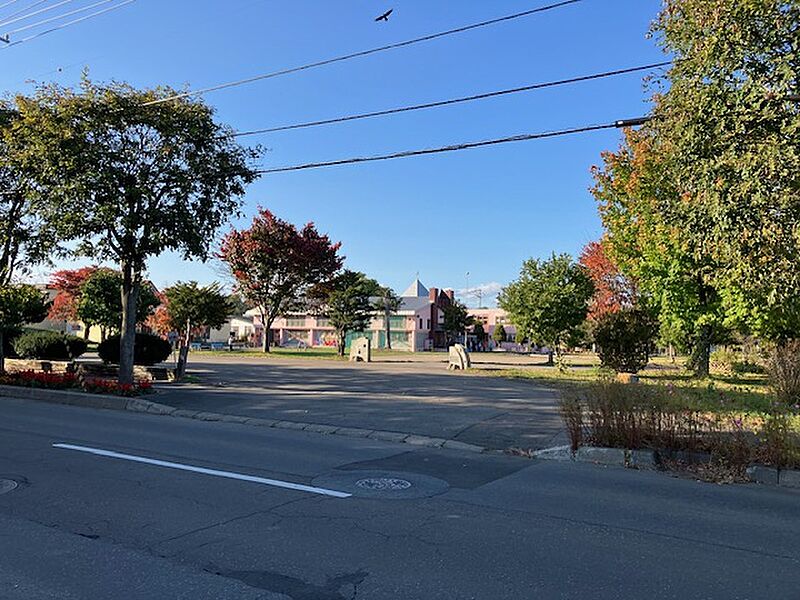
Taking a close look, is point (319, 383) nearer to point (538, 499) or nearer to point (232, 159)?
point (232, 159)

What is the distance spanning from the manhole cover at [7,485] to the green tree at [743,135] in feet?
30.8

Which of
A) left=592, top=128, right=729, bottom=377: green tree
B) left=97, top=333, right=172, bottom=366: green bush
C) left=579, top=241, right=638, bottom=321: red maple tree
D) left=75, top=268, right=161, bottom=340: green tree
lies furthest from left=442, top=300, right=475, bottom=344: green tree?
left=97, top=333, right=172, bottom=366: green bush

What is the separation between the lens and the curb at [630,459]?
7.57 m

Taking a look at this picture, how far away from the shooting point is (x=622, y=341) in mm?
24500

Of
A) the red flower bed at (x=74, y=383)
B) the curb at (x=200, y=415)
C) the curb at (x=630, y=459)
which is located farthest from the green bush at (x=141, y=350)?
the curb at (x=630, y=459)

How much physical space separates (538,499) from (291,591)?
334 centimetres

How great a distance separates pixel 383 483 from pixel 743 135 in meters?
6.91

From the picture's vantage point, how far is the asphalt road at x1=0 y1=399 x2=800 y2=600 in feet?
13.7

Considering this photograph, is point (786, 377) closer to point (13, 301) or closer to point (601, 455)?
point (601, 455)

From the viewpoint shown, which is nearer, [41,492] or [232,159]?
[41,492]

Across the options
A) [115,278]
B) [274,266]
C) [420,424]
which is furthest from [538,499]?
[274,266]

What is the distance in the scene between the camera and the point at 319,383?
20000 mm

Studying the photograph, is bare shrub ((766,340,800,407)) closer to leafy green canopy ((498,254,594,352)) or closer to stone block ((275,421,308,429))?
stone block ((275,421,308,429))

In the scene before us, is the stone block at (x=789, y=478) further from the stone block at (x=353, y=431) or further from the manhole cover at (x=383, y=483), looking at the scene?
the stone block at (x=353, y=431)
